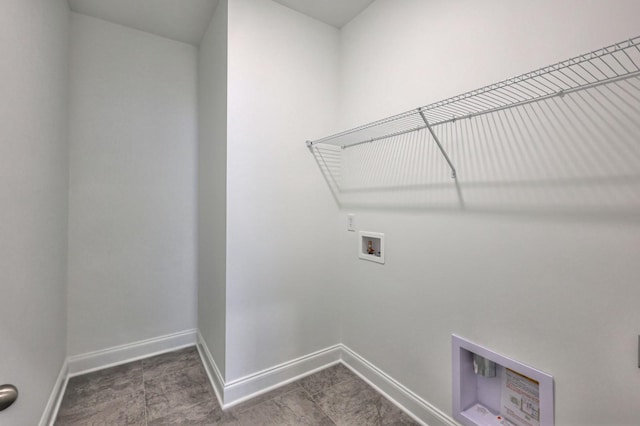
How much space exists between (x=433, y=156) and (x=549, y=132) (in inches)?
19.4

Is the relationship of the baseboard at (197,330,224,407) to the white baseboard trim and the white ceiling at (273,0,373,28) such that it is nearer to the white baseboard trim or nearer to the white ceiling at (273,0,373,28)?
the white baseboard trim

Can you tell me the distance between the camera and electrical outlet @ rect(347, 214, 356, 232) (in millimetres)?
2013

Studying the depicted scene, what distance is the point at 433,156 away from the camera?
4.86 ft

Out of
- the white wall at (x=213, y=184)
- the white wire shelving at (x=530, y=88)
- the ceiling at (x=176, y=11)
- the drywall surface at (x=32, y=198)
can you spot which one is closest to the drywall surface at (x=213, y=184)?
the white wall at (x=213, y=184)

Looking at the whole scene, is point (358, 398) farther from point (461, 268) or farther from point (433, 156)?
point (433, 156)

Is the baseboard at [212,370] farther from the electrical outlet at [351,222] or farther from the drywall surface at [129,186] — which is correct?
the electrical outlet at [351,222]

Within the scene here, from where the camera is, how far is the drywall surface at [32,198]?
106 centimetres

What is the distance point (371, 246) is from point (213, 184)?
1158mm

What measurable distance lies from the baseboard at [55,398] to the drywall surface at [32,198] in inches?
2.1

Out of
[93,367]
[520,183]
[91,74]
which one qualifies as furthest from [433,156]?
[93,367]

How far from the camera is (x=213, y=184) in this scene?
6.41 ft

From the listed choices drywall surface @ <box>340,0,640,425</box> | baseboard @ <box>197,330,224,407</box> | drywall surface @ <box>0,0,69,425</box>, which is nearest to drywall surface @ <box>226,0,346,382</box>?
baseboard @ <box>197,330,224,407</box>

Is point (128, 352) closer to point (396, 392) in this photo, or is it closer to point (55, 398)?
point (55, 398)

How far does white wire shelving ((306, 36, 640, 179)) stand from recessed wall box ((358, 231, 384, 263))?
23.9 inches
